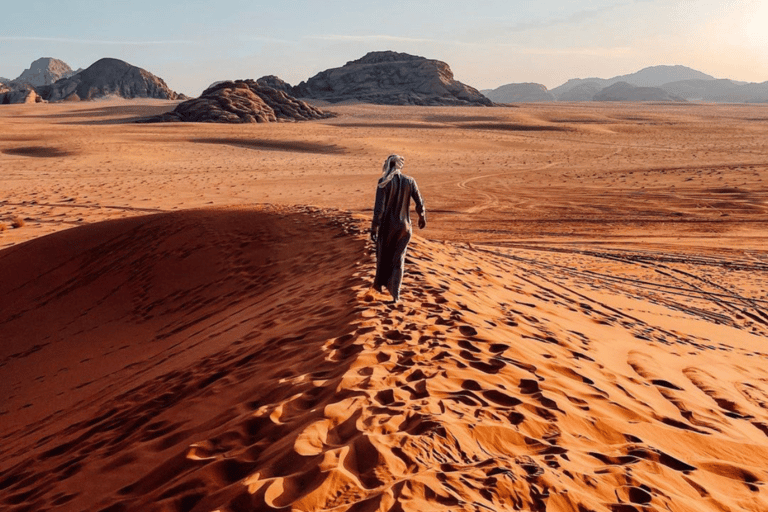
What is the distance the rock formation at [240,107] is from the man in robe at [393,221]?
4776 cm

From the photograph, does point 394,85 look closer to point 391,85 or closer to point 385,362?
point 391,85

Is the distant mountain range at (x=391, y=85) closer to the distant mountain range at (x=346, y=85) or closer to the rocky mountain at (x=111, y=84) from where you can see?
the distant mountain range at (x=346, y=85)

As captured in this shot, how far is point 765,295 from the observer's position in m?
9.95

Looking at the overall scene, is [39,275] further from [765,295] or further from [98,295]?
[765,295]

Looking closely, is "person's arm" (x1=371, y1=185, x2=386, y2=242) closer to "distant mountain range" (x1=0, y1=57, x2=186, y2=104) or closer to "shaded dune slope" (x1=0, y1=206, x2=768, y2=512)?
"shaded dune slope" (x1=0, y1=206, x2=768, y2=512)

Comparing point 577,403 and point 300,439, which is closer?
point 300,439

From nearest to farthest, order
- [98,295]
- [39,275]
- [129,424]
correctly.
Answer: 1. [129,424]
2. [98,295]
3. [39,275]

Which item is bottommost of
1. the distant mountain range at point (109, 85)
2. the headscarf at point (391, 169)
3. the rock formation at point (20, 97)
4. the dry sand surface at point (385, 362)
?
the dry sand surface at point (385, 362)

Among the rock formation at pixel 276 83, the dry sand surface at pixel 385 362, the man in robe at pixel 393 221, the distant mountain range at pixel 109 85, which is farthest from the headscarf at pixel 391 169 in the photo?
the distant mountain range at pixel 109 85

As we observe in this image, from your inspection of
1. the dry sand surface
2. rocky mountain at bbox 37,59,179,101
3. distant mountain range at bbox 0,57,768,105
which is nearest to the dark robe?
the dry sand surface

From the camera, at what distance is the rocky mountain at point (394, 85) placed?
8888cm

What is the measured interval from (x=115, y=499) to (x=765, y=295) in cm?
999

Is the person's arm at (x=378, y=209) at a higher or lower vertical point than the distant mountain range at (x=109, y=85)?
lower

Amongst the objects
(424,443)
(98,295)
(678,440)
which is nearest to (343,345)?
(424,443)
